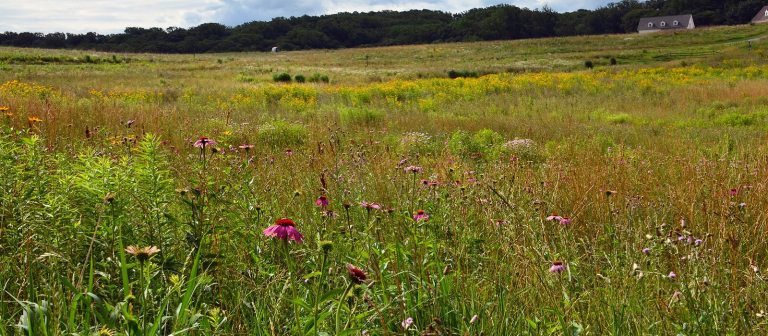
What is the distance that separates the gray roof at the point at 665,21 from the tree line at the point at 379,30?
2.49m

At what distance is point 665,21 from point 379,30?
191 feet

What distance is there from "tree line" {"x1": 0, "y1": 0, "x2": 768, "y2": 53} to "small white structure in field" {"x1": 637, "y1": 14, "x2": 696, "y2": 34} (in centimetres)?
250

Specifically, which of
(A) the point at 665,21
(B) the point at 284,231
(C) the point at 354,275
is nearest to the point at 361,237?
(B) the point at 284,231

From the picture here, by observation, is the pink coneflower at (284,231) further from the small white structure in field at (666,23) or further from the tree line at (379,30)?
the small white structure in field at (666,23)

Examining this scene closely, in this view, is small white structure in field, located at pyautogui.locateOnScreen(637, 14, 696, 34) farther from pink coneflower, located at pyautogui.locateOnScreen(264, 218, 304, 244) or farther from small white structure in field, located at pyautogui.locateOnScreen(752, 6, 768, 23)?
pink coneflower, located at pyautogui.locateOnScreen(264, 218, 304, 244)

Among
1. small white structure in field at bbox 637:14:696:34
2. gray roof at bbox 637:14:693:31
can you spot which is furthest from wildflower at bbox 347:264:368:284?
gray roof at bbox 637:14:693:31

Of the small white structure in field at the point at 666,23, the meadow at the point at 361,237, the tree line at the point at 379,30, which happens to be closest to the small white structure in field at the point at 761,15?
the tree line at the point at 379,30

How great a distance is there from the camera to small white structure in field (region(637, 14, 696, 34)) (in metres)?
84.1

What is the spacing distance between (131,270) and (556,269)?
160cm

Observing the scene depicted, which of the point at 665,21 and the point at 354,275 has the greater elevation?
the point at 665,21

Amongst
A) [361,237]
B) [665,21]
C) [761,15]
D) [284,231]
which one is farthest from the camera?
[665,21]

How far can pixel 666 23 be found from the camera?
85.0 metres

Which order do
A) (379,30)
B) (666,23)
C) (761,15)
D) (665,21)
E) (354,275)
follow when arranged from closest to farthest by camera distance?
(354,275), (761,15), (666,23), (665,21), (379,30)

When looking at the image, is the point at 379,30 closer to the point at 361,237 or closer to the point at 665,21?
the point at 665,21
